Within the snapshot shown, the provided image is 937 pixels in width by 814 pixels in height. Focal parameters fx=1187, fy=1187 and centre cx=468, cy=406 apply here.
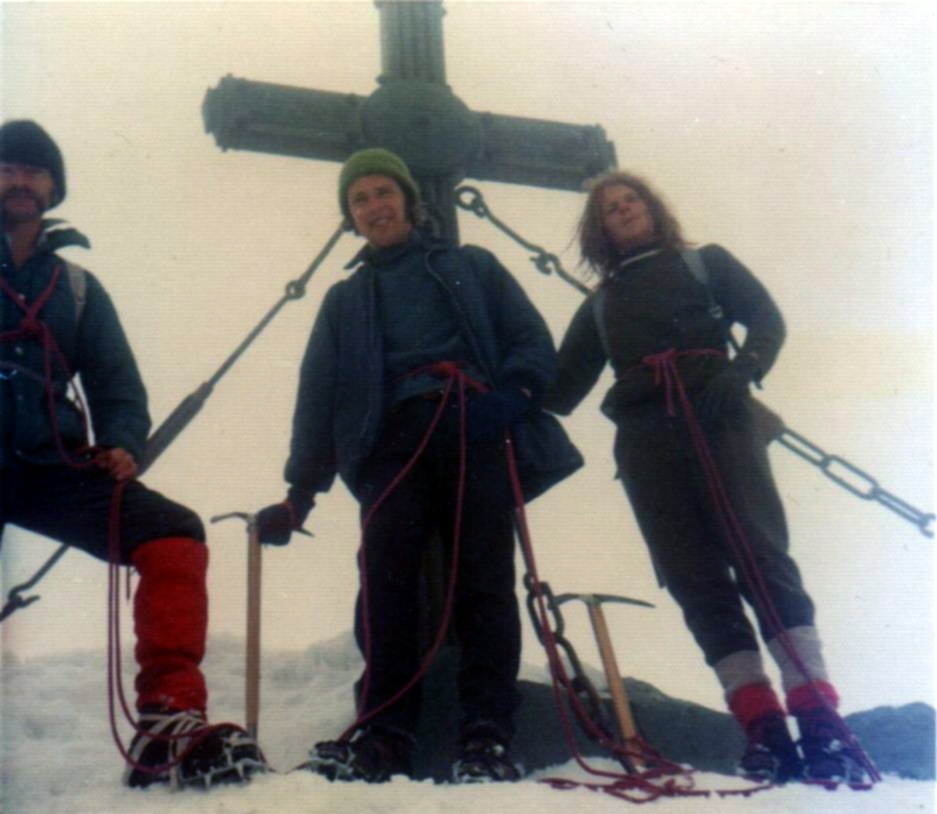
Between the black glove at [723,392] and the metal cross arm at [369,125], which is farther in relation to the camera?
the metal cross arm at [369,125]

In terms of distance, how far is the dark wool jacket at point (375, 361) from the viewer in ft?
11.6

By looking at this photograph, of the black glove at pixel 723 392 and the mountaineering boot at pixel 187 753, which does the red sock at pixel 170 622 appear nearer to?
the mountaineering boot at pixel 187 753

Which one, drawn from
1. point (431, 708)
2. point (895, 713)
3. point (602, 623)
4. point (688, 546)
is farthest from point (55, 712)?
point (895, 713)

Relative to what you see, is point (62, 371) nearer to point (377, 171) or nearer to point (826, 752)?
point (377, 171)

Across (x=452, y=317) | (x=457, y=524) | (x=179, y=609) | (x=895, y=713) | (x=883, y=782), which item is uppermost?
(x=452, y=317)

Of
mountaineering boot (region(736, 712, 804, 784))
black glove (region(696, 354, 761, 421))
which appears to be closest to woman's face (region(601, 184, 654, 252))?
black glove (region(696, 354, 761, 421))

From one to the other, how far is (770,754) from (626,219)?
2006 millimetres

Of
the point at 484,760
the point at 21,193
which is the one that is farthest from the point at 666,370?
the point at 21,193

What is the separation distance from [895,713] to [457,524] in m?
1.86

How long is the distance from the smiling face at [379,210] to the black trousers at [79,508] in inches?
48.1

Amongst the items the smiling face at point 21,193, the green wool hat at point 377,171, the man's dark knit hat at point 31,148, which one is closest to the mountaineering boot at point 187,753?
the smiling face at point 21,193

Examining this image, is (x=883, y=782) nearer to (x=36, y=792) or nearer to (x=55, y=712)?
(x=36, y=792)

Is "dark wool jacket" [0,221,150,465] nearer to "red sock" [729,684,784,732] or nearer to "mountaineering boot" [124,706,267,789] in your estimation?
"mountaineering boot" [124,706,267,789]

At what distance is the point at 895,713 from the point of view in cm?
410
